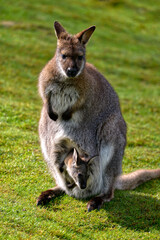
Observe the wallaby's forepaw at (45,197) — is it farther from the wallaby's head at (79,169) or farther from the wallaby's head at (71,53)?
the wallaby's head at (71,53)

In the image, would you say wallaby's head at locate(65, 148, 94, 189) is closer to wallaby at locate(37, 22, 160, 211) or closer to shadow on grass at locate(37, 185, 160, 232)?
wallaby at locate(37, 22, 160, 211)

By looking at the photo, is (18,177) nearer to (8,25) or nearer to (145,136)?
(145,136)

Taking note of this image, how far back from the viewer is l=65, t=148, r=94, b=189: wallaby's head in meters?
5.52

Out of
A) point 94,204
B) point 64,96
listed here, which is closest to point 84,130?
point 64,96

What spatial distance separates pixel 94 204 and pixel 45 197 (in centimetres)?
75

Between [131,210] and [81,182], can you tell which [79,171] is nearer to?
[81,182]

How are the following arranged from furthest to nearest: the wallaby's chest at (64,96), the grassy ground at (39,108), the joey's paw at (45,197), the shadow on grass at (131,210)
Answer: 1. the wallaby's chest at (64,96)
2. the joey's paw at (45,197)
3. the shadow on grass at (131,210)
4. the grassy ground at (39,108)

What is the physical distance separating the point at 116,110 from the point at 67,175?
135 centimetres

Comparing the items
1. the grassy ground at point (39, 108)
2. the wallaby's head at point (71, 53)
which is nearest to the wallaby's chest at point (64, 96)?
the wallaby's head at point (71, 53)

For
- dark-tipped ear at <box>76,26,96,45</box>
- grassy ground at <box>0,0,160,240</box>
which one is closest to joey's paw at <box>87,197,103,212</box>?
grassy ground at <box>0,0,160,240</box>

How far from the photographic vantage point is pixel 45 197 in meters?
5.85

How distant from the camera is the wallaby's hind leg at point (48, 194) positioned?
5.78 metres

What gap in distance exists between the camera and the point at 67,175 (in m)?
6.02

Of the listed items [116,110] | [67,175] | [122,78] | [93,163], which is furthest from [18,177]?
[122,78]
